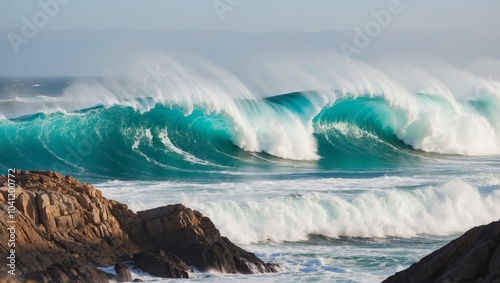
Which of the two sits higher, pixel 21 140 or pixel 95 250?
pixel 21 140

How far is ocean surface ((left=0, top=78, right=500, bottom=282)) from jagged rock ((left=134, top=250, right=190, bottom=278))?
21 cm

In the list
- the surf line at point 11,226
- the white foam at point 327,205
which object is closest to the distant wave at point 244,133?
the white foam at point 327,205

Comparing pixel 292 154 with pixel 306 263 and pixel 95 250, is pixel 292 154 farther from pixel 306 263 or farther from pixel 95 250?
pixel 95 250

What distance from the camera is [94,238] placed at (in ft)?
46.2

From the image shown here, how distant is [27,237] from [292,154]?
16.2 meters

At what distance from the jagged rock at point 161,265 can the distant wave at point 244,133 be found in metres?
10.5

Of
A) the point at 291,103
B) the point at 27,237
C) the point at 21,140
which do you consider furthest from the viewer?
the point at 291,103

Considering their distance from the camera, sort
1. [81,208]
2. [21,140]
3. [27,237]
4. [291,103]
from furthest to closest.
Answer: [291,103]
[21,140]
[81,208]
[27,237]

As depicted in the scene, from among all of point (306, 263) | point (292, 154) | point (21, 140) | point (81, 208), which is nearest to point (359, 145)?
point (292, 154)

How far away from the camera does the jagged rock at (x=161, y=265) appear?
44.8 ft

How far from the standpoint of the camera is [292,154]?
1136 inches

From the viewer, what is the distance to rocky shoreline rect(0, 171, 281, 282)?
13.0 m

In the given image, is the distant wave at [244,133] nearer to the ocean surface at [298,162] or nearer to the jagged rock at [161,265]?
the ocean surface at [298,162]

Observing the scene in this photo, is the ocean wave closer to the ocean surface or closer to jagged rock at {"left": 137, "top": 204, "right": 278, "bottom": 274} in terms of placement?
the ocean surface
